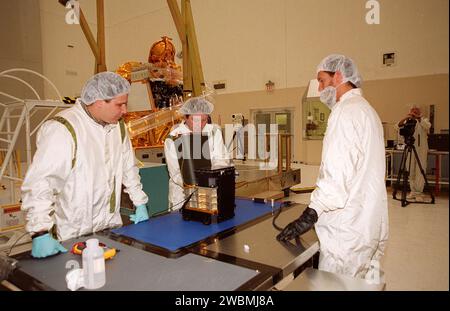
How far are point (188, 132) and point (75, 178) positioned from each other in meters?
1.11

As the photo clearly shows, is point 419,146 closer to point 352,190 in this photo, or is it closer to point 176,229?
point 352,190

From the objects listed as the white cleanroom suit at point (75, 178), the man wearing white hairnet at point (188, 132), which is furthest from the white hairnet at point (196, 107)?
the white cleanroom suit at point (75, 178)

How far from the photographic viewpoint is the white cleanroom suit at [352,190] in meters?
1.28

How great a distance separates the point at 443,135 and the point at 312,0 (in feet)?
24.6

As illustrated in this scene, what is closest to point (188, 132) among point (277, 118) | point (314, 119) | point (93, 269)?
point (93, 269)

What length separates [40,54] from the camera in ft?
25.5

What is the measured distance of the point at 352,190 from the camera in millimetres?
1299

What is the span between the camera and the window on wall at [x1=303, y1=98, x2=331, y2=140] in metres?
7.45

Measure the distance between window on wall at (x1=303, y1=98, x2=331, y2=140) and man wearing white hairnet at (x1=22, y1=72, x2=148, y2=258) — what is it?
635cm

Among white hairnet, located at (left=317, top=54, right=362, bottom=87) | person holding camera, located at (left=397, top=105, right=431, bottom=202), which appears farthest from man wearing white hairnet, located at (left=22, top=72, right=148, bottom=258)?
person holding camera, located at (left=397, top=105, right=431, bottom=202)

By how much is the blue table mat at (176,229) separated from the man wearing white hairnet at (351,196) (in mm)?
349
